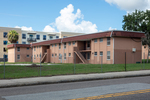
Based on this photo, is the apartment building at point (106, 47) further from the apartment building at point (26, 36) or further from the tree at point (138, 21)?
the apartment building at point (26, 36)

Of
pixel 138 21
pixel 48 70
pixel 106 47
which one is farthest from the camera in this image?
pixel 138 21

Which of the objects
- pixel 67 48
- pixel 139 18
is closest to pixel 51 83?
pixel 67 48

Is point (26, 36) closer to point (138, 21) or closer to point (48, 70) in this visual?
point (138, 21)

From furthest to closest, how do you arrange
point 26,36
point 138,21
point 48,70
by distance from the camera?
point 26,36 < point 138,21 < point 48,70

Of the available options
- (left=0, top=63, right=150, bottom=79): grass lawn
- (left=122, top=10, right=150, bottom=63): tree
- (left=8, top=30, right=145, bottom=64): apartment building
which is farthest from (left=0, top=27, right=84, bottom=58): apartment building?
(left=0, top=63, right=150, bottom=79): grass lawn

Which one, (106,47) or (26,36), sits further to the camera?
(26,36)

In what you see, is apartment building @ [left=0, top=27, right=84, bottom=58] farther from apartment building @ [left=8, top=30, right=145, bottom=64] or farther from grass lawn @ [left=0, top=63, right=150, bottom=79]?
grass lawn @ [left=0, top=63, right=150, bottom=79]

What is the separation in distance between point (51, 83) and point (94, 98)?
19.3ft

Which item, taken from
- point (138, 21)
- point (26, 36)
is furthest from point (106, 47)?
point (26, 36)

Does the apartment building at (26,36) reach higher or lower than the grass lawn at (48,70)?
higher

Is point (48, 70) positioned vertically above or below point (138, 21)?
below

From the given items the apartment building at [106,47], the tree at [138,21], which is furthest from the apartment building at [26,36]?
the tree at [138,21]

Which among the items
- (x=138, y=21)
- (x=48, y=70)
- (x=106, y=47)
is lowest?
(x=48, y=70)

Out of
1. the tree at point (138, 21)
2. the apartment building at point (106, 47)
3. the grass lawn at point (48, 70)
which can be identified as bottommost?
the grass lawn at point (48, 70)
